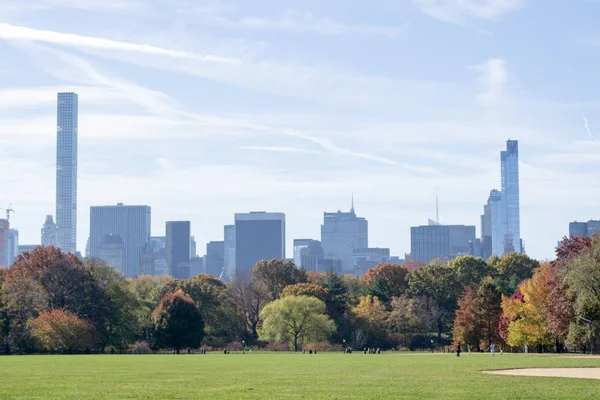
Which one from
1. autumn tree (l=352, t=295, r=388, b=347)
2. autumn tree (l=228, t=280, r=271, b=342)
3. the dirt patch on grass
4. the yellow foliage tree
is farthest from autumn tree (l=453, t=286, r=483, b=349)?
the dirt patch on grass

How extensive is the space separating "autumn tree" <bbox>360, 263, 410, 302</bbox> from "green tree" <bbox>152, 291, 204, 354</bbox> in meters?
37.3

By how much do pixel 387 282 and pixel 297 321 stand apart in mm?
27190

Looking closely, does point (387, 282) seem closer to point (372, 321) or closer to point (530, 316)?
point (372, 321)

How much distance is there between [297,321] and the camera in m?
128

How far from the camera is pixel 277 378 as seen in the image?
47562 millimetres

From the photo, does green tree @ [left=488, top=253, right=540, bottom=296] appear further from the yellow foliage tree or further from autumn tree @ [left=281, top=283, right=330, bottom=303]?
the yellow foliage tree

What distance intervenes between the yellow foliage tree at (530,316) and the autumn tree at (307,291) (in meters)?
34.8

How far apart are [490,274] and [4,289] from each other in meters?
73.6

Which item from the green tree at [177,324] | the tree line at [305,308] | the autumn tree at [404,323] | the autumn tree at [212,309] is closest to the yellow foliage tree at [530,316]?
the tree line at [305,308]

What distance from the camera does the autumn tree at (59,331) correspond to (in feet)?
342

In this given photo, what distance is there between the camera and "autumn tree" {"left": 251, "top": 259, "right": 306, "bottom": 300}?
493ft

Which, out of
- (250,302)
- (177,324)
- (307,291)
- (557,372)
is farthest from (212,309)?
(557,372)

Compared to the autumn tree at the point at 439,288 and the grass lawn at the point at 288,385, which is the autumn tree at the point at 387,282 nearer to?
the autumn tree at the point at 439,288

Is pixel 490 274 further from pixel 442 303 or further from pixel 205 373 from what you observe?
pixel 205 373
